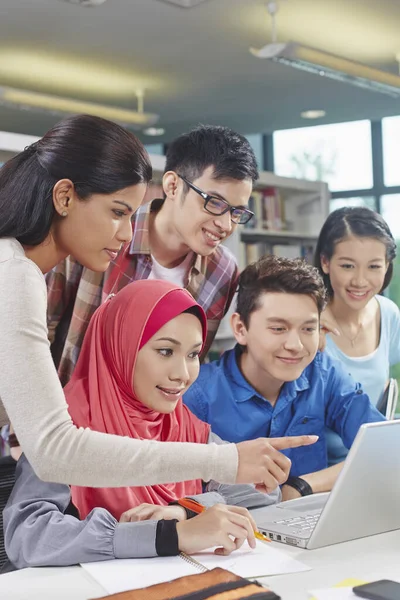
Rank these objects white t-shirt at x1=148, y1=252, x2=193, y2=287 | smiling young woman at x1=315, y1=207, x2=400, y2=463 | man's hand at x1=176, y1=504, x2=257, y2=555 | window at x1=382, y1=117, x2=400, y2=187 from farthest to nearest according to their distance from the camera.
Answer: window at x1=382, y1=117, x2=400, y2=187 < smiling young woman at x1=315, y1=207, x2=400, y2=463 < white t-shirt at x1=148, y1=252, x2=193, y2=287 < man's hand at x1=176, y1=504, x2=257, y2=555

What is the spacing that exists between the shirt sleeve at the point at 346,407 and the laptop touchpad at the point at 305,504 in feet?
1.40

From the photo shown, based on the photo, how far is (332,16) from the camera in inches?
205

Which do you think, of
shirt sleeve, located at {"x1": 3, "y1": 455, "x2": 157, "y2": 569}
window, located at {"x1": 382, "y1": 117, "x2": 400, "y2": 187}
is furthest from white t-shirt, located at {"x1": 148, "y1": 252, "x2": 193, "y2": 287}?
window, located at {"x1": 382, "y1": 117, "x2": 400, "y2": 187}

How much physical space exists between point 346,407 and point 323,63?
332 centimetres

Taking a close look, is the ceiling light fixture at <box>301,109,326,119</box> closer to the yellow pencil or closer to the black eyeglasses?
the black eyeglasses

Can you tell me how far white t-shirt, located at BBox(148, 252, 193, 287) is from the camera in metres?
2.44

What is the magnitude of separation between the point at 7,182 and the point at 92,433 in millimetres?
589

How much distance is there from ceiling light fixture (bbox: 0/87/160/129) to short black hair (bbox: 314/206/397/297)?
3.05 meters

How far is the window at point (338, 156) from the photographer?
25.0ft

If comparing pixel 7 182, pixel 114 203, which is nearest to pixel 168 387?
pixel 114 203

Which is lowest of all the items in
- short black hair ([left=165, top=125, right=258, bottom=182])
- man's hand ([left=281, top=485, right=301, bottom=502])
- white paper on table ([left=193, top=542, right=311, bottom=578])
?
man's hand ([left=281, top=485, right=301, bottom=502])

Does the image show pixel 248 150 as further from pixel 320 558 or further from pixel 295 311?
pixel 320 558

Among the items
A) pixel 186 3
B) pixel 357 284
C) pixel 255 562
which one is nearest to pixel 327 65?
pixel 186 3

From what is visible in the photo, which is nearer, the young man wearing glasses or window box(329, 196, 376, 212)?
the young man wearing glasses
